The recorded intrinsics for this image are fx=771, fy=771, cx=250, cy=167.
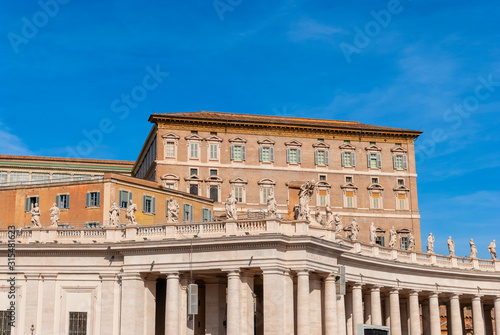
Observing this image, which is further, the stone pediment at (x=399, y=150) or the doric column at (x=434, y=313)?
the stone pediment at (x=399, y=150)

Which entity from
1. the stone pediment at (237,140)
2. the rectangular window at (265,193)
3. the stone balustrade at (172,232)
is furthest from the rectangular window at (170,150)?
the stone balustrade at (172,232)

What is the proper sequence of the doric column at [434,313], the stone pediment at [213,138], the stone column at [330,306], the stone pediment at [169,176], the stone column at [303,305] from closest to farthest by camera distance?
the stone column at [303,305]
the stone column at [330,306]
the doric column at [434,313]
the stone pediment at [169,176]
the stone pediment at [213,138]

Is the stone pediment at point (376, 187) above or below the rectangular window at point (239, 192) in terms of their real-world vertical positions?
above

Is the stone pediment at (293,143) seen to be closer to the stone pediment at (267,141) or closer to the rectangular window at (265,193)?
the stone pediment at (267,141)

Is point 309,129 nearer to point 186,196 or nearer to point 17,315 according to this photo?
point 186,196

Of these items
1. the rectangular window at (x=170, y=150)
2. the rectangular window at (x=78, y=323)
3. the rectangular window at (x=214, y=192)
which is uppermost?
the rectangular window at (x=170, y=150)

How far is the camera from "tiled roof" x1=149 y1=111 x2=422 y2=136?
96.1m

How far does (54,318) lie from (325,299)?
1952 centimetres

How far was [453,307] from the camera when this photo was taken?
240 ft

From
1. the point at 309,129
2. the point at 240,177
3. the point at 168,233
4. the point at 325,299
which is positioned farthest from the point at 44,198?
the point at 309,129

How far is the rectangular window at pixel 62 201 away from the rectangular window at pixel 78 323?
1333 centimetres

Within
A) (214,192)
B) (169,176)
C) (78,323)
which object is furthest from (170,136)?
(78,323)

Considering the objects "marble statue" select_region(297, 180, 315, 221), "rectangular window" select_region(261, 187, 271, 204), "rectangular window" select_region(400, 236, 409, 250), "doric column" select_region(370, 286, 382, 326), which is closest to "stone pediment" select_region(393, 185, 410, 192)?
"rectangular window" select_region(400, 236, 409, 250)

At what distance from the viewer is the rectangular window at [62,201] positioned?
219ft
